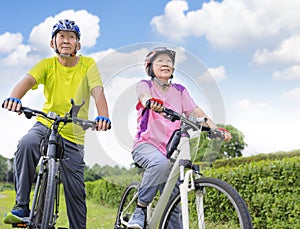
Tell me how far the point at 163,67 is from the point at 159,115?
0.38 m

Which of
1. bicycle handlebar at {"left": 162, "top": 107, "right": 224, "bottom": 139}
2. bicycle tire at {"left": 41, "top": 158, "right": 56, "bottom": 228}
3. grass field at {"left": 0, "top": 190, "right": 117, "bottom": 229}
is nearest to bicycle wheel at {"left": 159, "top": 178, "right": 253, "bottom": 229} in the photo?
bicycle handlebar at {"left": 162, "top": 107, "right": 224, "bottom": 139}

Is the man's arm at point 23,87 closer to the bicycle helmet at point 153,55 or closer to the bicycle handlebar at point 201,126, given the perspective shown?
the bicycle helmet at point 153,55

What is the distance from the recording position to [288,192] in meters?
5.60

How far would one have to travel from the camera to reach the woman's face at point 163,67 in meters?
3.46

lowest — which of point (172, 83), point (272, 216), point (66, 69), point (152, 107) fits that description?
point (272, 216)

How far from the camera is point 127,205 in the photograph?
4527 mm

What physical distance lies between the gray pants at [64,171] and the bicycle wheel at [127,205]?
34 centimetres

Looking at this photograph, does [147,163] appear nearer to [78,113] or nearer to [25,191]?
[78,113]

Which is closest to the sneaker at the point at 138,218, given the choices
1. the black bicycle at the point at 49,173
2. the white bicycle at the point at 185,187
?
the white bicycle at the point at 185,187

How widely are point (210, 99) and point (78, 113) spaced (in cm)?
118

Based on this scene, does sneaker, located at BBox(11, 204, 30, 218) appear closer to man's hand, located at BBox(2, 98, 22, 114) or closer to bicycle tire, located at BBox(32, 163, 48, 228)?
bicycle tire, located at BBox(32, 163, 48, 228)

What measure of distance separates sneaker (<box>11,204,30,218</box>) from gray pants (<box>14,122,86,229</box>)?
0.11 feet

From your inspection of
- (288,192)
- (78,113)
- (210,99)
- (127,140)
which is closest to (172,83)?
(210,99)

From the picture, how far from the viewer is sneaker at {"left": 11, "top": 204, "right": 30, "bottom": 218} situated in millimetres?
3848
